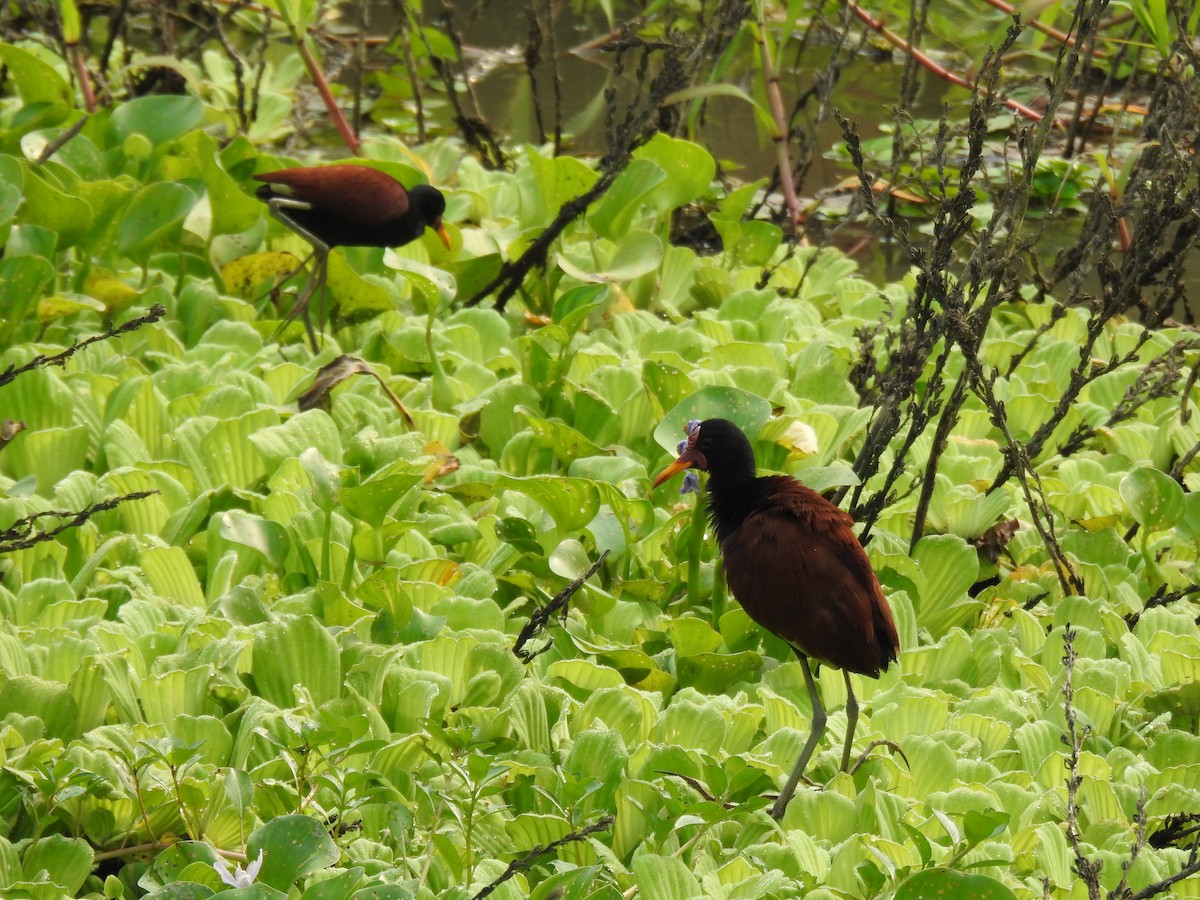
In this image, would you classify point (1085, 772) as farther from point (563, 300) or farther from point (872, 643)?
point (563, 300)

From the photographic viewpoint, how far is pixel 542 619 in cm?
233

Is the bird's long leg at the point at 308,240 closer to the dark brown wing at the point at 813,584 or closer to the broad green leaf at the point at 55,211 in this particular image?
the broad green leaf at the point at 55,211

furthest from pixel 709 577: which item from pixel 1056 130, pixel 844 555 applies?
pixel 1056 130

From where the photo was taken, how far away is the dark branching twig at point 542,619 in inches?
89.3

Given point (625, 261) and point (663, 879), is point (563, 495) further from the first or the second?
point (625, 261)

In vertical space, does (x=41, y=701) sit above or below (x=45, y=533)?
below

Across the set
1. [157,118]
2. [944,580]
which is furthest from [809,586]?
[157,118]

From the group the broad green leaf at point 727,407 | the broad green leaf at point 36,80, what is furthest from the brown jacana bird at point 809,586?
the broad green leaf at point 36,80

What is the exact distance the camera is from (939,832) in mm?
2066

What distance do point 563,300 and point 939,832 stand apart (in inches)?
76.5

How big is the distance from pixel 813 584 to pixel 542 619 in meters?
0.46

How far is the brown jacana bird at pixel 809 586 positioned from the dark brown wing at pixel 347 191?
164 centimetres

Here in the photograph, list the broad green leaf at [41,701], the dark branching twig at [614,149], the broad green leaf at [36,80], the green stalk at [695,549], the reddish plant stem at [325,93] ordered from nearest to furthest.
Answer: the broad green leaf at [41,701] → the green stalk at [695,549] → the dark branching twig at [614,149] → the broad green leaf at [36,80] → the reddish plant stem at [325,93]

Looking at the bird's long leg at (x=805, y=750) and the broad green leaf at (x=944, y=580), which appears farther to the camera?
the broad green leaf at (x=944, y=580)
